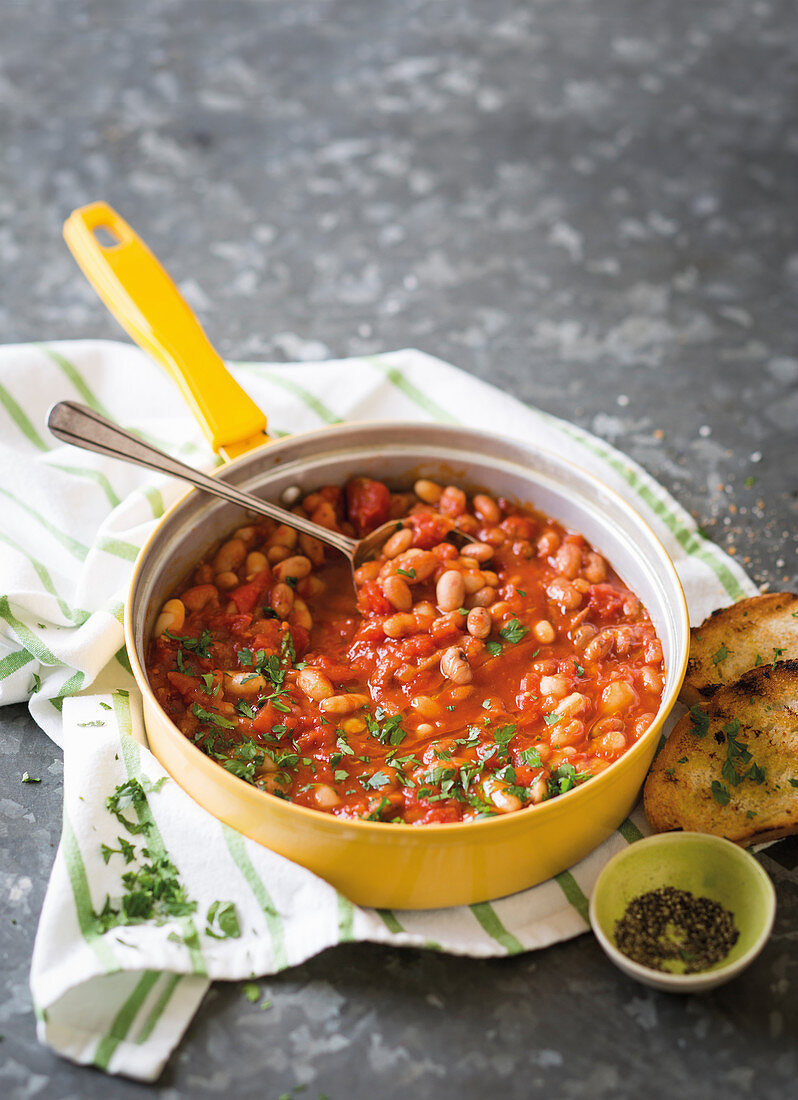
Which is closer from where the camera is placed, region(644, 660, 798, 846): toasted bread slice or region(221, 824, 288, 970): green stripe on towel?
region(221, 824, 288, 970): green stripe on towel

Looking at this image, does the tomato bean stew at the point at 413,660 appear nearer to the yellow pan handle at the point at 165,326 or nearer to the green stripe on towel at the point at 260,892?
the green stripe on towel at the point at 260,892

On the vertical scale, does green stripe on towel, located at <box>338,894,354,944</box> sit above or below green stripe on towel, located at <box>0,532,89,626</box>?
below

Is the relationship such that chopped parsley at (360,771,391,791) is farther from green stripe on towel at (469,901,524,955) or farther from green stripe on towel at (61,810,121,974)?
green stripe on towel at (61,810,121,974)

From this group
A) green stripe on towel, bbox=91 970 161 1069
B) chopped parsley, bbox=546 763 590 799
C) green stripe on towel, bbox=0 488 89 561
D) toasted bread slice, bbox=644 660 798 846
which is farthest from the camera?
green stripe on towel, bbox=0 488 89 561

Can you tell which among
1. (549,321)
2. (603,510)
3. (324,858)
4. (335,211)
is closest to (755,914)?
(324,858)

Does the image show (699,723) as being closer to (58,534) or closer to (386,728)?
(386,728)

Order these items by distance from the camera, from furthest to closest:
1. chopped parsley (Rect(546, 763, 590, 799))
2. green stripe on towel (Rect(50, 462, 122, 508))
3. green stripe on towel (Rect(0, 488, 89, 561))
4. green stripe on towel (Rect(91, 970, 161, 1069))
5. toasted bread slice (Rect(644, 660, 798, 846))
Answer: green stripe on towel (Rect(50, 462, 122, 508)) < green stripe on towel (Rect(0, 488, 89, 561)) < toasted bread slice (Rect(644, 660, 798, 846)) < chopped parsley (Rect(546, 763, 590, 799)) < green stripe on towel (Rect(91, 970, 161, 1069))

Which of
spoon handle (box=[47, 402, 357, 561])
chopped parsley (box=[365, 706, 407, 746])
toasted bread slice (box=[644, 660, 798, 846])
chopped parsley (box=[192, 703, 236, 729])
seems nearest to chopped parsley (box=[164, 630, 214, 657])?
chopped parsley (box=[192, 703, 236, 729])
